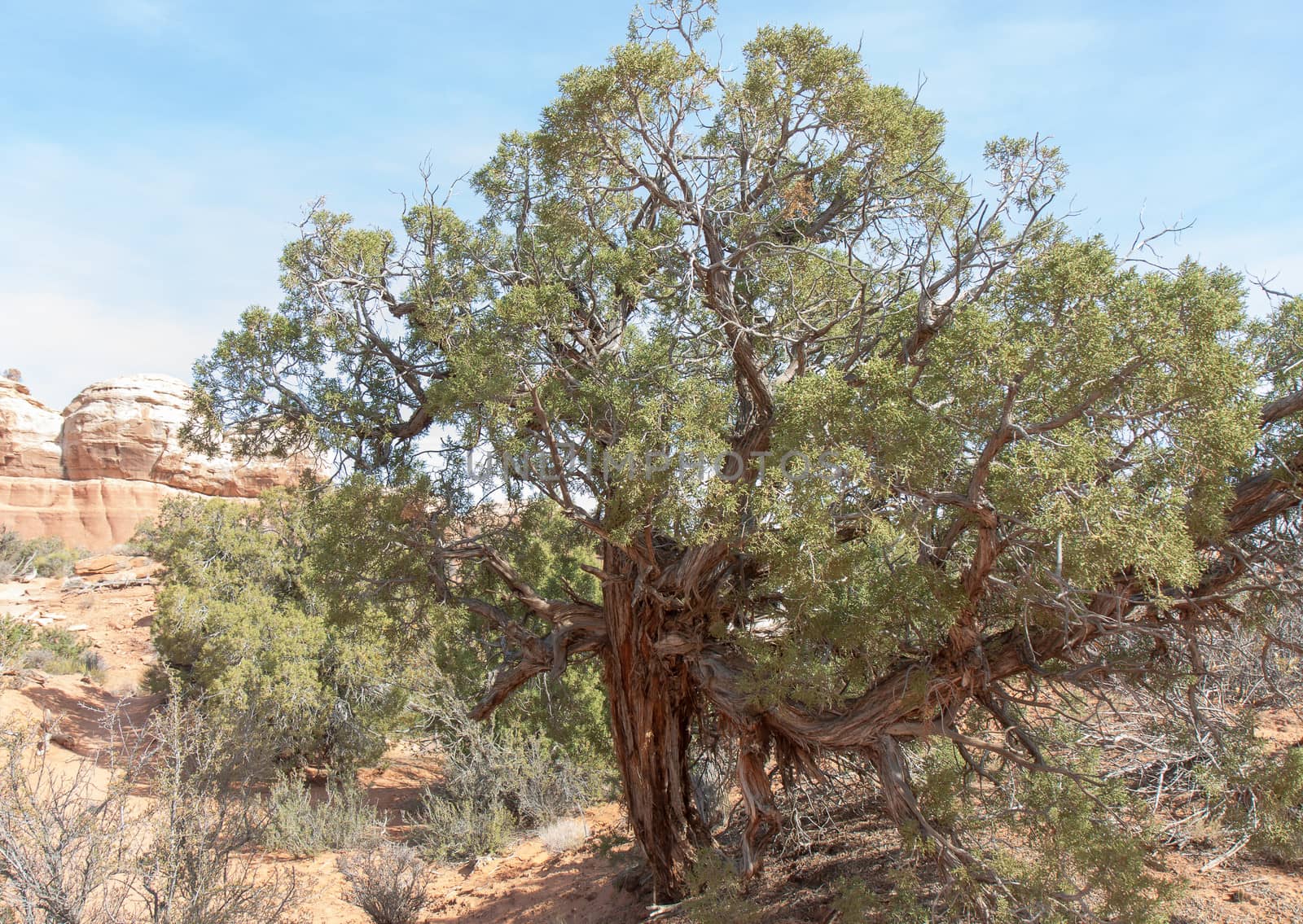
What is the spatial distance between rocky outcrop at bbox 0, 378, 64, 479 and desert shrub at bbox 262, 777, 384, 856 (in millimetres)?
30783

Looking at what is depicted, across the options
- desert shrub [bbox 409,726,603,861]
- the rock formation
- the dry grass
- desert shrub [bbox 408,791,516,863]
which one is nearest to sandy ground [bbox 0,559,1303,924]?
the dry grass

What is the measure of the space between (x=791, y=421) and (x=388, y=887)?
7090mm

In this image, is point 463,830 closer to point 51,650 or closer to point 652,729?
point 652,729

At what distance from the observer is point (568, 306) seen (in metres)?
5.92

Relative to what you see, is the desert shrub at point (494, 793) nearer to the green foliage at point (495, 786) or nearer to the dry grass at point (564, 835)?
the green foliage at point (495, 786)

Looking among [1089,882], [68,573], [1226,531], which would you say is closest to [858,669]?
[1089,882]

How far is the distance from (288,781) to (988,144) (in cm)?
1319

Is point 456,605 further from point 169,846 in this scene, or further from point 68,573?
point 68,573

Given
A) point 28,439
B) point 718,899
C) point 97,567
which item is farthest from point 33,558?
point 718,899

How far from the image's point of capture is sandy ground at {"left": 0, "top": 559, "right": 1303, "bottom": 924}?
19.4ft

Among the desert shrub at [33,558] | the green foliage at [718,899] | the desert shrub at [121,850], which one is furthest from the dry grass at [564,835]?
the desert shrub at [33,558]

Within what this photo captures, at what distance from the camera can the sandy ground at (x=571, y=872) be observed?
5.90 meters

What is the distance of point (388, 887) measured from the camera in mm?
8664

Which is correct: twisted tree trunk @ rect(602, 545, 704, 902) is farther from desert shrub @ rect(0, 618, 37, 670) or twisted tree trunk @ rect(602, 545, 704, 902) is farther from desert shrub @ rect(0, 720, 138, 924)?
desert shrub @ rect(0, 618, 37, 670)
